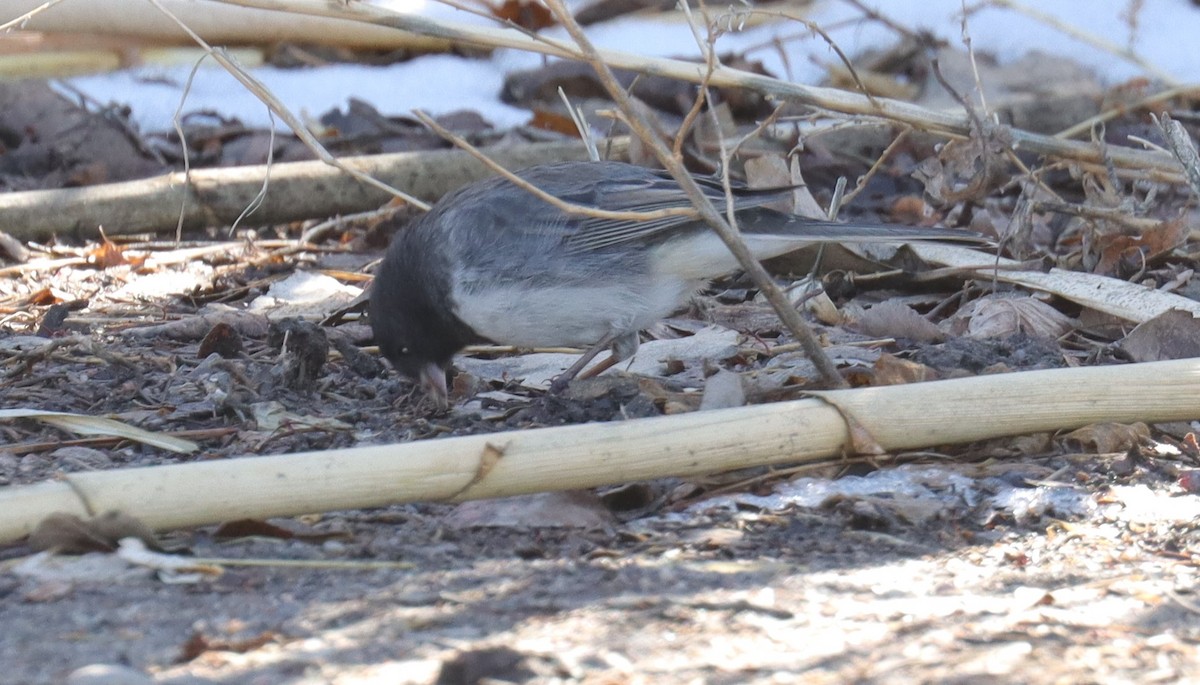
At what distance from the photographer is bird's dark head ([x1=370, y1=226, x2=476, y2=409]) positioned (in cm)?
380

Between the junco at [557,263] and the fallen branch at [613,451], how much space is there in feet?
2.70

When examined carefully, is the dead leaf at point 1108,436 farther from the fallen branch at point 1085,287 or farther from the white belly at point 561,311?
the white belly at point 561,311

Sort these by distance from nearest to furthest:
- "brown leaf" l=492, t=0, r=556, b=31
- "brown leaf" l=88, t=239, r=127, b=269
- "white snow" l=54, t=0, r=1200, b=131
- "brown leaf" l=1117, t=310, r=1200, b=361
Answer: "brown leaf" l=1117, t=310, r=1200, b=361
"brown leaf" l=88, t=239, r=127, b=269
"white snow" l=54, t=0, r=1200, b=131
"brown leaf" l=492, t=0, r=556, b=31

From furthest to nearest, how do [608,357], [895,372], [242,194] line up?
[242,194] < [608,357] < [895,372]

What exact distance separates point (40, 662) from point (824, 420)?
4.99ft

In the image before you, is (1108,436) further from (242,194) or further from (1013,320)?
(242,194)

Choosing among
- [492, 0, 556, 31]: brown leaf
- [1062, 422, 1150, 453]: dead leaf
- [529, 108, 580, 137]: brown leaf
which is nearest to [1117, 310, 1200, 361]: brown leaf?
[1062, 422, 1150, 453]: dead leaf

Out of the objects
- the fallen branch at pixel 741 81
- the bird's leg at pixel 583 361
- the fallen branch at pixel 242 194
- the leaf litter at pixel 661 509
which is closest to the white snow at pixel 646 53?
the fallen branch at pixel 242 194

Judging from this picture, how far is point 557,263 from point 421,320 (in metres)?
0.41

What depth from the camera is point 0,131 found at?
6469 mm

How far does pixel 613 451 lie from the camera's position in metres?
2.64

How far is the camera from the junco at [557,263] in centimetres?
372

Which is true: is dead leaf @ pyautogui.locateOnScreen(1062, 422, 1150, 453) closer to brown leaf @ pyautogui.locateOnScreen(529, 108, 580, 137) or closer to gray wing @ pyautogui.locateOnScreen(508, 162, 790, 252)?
gray wing @ pyautogui.locateOnScreen(508, 162, 790, 252)

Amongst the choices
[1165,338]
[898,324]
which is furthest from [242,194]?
[1165,338]
